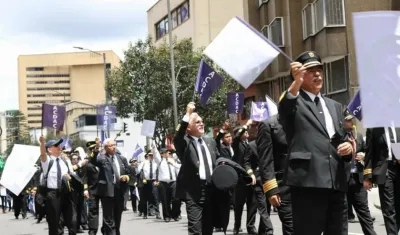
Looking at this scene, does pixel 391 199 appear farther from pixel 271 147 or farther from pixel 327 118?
pixel 327 118

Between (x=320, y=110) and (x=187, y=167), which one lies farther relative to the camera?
(x=187, y=167)

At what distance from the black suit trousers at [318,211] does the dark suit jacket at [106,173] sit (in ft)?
21.3

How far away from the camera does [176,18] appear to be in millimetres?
63781

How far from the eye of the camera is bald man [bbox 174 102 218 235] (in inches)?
367

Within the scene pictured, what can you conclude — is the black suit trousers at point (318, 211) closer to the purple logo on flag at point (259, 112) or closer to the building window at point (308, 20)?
the purple logo on flag at point (259, 112)

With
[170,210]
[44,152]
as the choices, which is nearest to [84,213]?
[170,210]

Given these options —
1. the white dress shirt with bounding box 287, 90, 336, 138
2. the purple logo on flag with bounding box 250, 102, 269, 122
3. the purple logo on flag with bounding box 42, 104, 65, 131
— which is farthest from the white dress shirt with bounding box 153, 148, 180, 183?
the white dress shirt with bounding box 287, 90, 336, 138

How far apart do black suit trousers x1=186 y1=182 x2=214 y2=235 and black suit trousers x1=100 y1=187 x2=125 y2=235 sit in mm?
3084

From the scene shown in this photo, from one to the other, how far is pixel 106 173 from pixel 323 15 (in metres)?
19.7

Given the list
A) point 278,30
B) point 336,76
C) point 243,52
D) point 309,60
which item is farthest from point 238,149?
point 278,30

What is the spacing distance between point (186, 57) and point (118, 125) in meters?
55.1

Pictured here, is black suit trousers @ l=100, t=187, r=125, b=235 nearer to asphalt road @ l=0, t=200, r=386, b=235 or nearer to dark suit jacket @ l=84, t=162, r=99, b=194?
dark suit jacket @ l=84, t=162, r=99, b=194

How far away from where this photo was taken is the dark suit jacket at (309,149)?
6.16 metres

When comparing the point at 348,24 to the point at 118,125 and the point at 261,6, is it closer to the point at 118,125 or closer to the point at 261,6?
the point at 261,6
